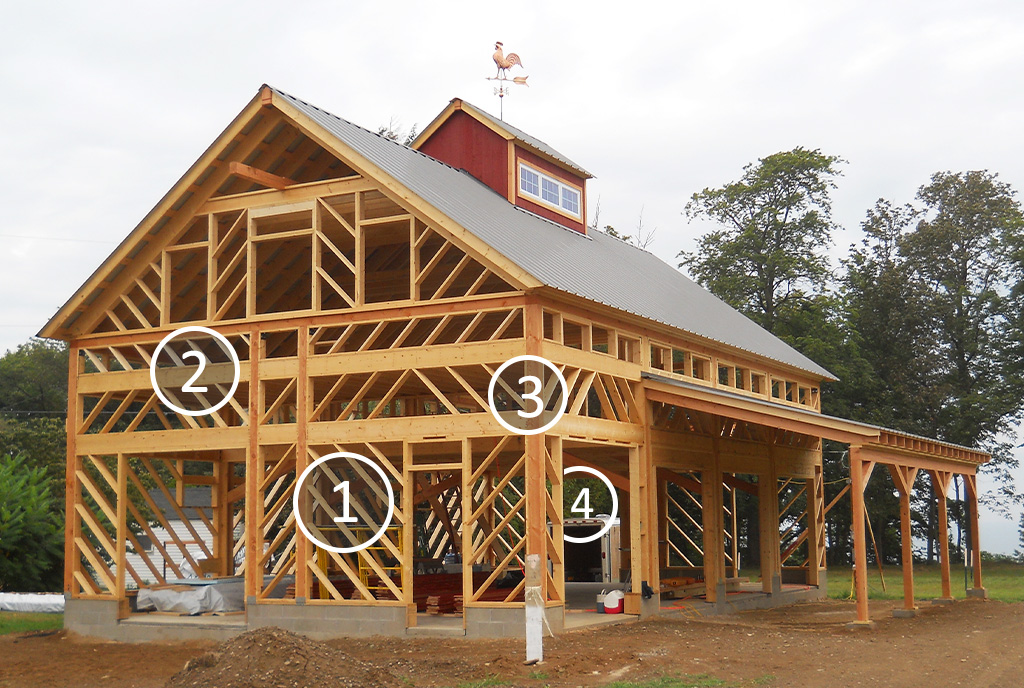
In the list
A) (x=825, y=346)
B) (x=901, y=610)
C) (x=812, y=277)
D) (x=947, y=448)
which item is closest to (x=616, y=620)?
(x=901, y=610)

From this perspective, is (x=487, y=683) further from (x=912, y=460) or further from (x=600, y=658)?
(x=912, y=460)

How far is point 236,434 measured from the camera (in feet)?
73.3

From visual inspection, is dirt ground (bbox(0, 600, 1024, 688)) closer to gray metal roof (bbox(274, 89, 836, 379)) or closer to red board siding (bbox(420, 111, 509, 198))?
gray metal roof (bbox(274, 89, 836, 379))

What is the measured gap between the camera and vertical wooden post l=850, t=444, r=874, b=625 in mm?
20016

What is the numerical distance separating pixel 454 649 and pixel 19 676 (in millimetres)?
6959

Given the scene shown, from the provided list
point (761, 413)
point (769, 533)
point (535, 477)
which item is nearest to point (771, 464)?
point (769, 533)

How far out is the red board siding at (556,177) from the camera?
2769 centimetres

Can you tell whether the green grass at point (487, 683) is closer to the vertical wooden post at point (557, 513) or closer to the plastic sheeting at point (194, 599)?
the vertical wooden post at point (557, 513)

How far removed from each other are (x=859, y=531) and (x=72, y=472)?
15.8 m

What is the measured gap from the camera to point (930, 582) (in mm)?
35844

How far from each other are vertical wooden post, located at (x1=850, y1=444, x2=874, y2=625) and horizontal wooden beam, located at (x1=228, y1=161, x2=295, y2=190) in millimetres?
11844

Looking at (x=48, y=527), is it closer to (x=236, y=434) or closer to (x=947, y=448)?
(x=236, y=434)

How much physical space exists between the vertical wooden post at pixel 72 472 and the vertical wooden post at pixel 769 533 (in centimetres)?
1610

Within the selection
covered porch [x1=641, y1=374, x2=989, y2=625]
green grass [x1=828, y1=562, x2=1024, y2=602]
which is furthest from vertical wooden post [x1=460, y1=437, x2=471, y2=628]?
green grass [x1=828, y1=562, x2=1024, y2=602]
